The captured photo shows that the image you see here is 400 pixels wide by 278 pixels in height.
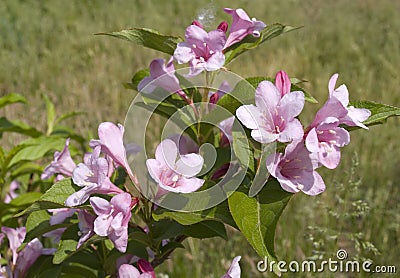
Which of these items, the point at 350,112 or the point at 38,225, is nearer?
the point at 350,112

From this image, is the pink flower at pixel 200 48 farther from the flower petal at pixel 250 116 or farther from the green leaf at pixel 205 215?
the green leaf at pixel 205 215

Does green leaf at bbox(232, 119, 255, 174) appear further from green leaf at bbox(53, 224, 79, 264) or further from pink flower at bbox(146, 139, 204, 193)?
green leaf at bbox(53, 224, 79, 264)

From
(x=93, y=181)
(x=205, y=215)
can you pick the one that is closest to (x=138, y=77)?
(x=93, y=181)

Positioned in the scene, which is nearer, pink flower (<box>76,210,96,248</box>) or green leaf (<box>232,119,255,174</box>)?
green leaf (<box>232,119,255,174</box>)

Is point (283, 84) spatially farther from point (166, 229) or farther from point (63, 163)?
point (63, 163)

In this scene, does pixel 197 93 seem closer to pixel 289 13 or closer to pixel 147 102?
pixel 147 102

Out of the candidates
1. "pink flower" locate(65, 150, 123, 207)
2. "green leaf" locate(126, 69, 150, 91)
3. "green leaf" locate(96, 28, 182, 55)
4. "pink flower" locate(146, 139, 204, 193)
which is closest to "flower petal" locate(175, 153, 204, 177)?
"pink flower" locate(146, 139, 204, 193)

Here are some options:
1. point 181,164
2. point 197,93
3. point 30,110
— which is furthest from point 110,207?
point 30,110
